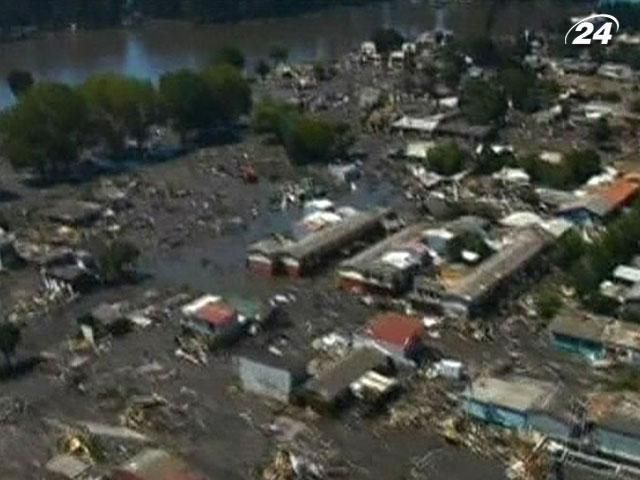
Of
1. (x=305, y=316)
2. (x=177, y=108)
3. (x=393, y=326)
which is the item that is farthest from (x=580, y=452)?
(x=177, y=108)

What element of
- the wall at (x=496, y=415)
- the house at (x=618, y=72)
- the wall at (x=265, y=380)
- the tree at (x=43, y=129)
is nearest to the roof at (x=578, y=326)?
the wall at (x=496, y=415)

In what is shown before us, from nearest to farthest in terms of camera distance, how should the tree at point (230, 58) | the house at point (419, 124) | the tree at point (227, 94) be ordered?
the tree at point (227, 94), the house at point (419, 124), the tree at point (230, 58)

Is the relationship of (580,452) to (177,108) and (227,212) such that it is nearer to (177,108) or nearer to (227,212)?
(227,212)

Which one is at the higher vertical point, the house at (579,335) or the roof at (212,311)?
the roof at (212,311)

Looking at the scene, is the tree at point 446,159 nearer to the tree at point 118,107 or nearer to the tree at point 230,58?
the tree at point 118,107

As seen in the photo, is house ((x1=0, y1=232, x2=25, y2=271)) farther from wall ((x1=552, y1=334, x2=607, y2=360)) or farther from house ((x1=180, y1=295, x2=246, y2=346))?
wall ((x1=552, y1=334, x2=607, y2=360))

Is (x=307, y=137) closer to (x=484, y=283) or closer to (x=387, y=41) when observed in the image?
(x=484, y=283)

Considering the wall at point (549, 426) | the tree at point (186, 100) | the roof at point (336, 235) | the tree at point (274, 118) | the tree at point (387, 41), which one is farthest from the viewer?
the tree at point (387, 41)

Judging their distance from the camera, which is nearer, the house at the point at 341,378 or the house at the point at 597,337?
the house at the point at 341,378
